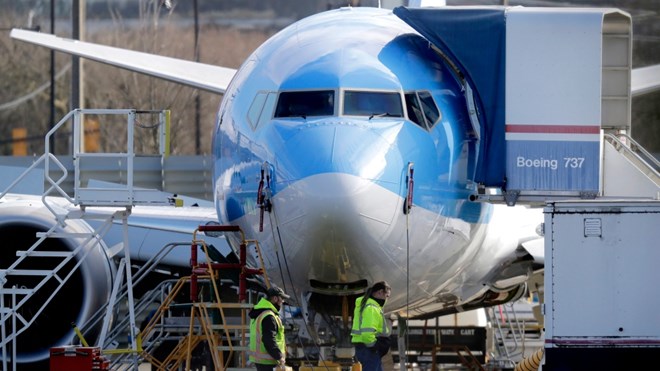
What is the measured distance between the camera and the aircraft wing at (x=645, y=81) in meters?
18.4

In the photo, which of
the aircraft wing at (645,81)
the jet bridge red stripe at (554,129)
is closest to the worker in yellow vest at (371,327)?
the jet bridge red stripe at (554,129)

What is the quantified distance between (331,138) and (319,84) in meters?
0.83


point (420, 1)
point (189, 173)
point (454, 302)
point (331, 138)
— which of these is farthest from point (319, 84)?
point (189, 173)

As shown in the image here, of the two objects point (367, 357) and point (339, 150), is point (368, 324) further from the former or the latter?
point (339, 150)

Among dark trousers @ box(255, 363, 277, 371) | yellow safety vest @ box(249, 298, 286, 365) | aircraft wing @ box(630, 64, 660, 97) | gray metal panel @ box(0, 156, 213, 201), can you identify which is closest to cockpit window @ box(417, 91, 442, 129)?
yellow safety vest @ box(249, 298, 286, 365)

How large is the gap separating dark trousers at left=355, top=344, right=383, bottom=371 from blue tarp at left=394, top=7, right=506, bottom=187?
185cm

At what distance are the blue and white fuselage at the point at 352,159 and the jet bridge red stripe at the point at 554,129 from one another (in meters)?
0.45

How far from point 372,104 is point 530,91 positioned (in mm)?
1672

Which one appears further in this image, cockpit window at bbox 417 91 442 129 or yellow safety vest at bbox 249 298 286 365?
yellow safety vest at bbox 249 298 286 365

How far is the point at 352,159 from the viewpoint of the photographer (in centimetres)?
1200

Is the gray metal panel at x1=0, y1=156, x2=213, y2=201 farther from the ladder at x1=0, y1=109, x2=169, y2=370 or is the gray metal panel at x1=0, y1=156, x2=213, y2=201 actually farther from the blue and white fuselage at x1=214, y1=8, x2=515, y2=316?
the blue and white fuselage at x1=214, y1=8, x2=515, y2=316

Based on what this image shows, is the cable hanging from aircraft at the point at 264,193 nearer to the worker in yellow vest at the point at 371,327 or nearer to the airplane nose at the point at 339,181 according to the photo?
the airplane nose at the point at 339,181

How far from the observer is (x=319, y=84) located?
507 inches

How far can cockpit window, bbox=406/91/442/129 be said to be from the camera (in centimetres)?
1298
